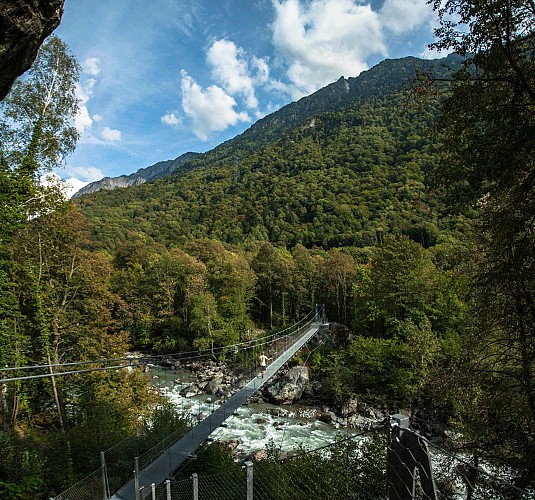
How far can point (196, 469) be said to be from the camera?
17.6 feet

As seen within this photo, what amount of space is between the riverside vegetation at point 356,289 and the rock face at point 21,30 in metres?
2.79

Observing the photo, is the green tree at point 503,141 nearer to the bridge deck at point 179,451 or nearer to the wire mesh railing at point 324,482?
the wire mesh railing at point 324,482

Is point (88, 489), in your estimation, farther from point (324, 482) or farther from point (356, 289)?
point (356, 289)

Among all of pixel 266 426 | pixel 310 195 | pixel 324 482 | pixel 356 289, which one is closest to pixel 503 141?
pixel 324 482

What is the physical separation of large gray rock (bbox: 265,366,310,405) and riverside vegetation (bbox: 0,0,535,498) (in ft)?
2.73

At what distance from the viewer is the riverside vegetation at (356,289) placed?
2.76 m

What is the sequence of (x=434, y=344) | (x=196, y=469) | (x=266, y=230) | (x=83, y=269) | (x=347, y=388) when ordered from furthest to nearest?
(x=266, y=230), (x=347, y=388), (x=434, y=344), (x=83, y=269), (x=196, y=469)

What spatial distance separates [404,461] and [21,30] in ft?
9.97

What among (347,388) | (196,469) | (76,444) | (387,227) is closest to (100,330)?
(76,444)

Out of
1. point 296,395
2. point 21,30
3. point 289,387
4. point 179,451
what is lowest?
point 296,395

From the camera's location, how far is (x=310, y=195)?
125 feet

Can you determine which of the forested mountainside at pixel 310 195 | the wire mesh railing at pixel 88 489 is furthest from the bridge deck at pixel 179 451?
the forested mountainside at pixel 310 195

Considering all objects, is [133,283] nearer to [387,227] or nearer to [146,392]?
[146,392]

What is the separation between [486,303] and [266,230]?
32736 mm
